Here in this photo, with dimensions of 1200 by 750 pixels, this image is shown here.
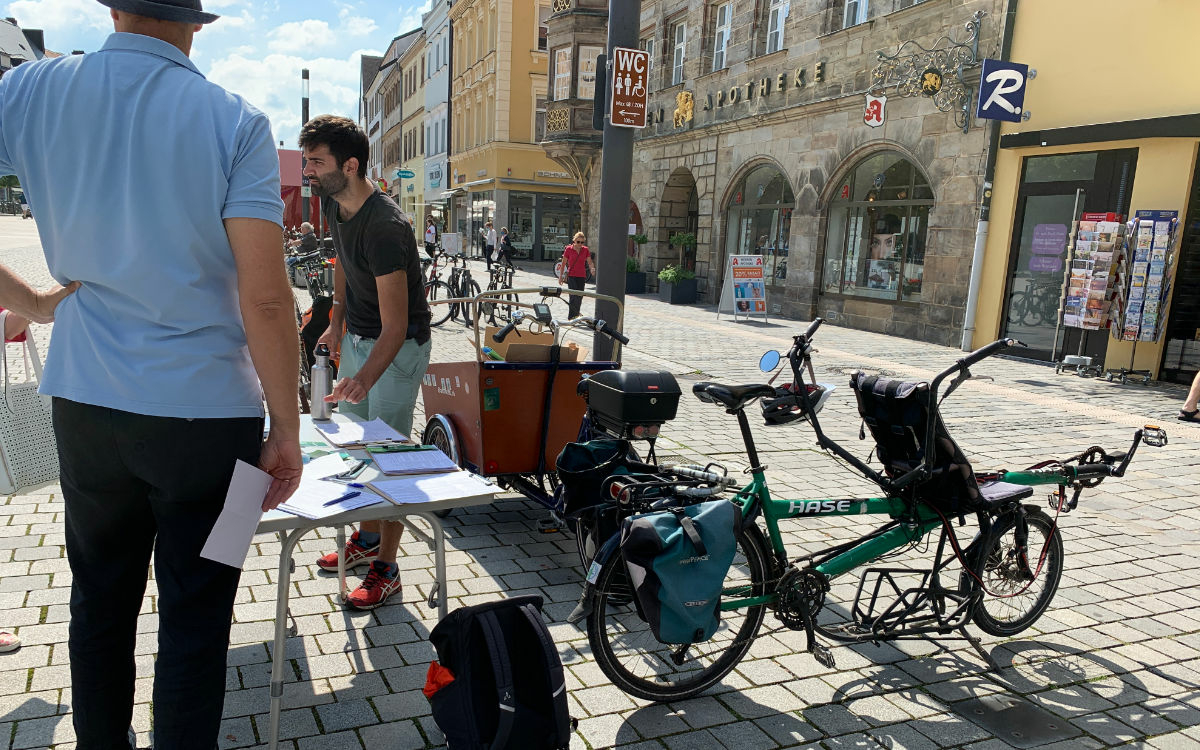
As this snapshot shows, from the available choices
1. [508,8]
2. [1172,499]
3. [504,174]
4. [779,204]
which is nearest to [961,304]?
[779,204]

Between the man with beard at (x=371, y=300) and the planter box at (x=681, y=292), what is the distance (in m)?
16.8

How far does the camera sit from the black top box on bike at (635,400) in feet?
11.4

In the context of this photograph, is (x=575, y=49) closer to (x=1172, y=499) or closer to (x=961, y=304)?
(x=961, y=304)

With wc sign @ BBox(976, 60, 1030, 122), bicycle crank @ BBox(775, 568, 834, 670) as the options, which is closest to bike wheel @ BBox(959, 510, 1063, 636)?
bicycle crank @ BBox(775, 568, 834, 670)

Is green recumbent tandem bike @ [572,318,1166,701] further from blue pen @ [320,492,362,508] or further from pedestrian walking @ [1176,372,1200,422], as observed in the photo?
pedestrian walking @ [1176,372,1200,422]

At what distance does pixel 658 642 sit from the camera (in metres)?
2.97

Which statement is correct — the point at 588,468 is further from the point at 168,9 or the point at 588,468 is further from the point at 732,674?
the point at 168,9

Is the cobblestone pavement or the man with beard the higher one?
the man with beard

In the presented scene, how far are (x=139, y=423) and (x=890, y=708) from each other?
2553 millimetres

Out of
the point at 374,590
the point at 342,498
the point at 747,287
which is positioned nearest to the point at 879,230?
the point at 747,287

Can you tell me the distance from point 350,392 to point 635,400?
46.0 inches

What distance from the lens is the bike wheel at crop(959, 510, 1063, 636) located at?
342cm

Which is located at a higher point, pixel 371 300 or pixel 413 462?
pixel 371 300

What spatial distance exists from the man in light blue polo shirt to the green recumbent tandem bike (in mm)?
1244
